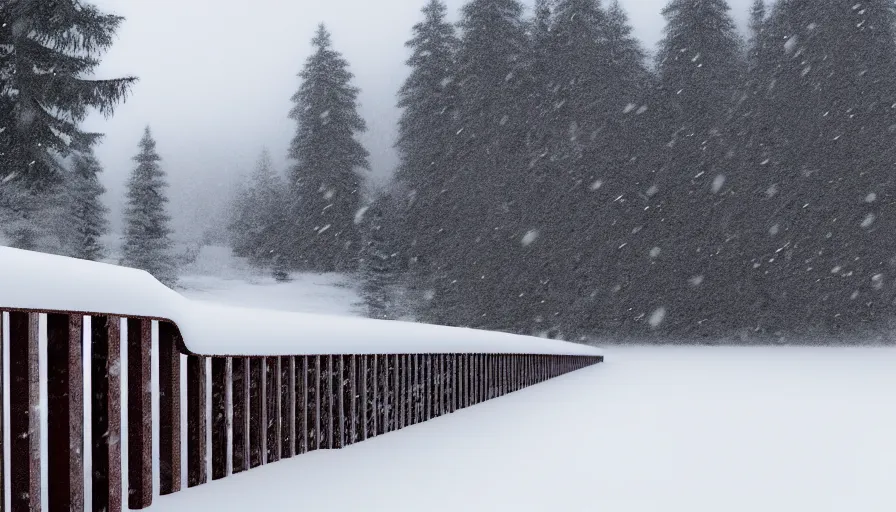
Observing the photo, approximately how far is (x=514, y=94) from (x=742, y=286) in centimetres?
1359

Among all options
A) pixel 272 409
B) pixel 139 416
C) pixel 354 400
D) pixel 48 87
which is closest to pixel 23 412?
pixel 139 416

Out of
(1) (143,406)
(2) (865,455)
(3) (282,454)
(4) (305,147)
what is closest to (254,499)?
Result: (1) (143,406)

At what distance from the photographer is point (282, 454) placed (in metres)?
4.04

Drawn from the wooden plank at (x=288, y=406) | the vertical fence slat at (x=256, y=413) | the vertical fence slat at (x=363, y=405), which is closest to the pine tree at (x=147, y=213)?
the vertical fence slat at (x=363, y=405)

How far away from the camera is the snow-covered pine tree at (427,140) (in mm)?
36125

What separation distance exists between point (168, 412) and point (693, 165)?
106 feet

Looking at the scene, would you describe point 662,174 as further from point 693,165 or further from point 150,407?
point 150,407

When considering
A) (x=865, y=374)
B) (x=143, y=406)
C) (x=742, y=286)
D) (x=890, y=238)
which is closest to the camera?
(x=143, y=406)

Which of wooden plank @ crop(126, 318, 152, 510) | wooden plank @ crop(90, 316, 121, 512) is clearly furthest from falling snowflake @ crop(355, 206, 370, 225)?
wooden plank @ crop(90, 316, 121, 512)

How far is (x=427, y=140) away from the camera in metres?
36.9

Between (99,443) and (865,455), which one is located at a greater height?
(99,443)

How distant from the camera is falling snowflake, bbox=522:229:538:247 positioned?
109 ft

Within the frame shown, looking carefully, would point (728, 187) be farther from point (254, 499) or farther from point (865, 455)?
point (254, 499)

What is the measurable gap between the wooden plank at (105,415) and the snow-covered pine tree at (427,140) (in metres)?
32.4
